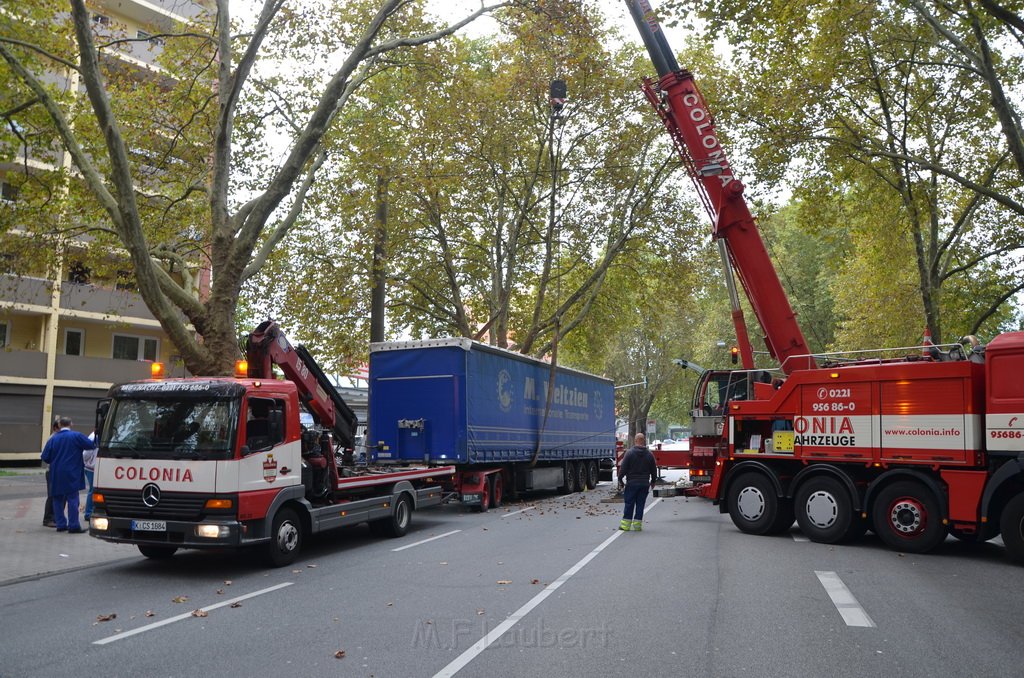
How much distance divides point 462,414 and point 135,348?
2323 cm

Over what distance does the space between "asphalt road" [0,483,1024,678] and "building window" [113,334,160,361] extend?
84.4 ft

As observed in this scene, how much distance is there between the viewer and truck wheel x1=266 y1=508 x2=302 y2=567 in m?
10.0

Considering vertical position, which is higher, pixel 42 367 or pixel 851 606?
pixel 42 367

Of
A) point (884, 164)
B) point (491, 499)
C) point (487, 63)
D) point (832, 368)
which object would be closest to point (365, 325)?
point (487, 63)

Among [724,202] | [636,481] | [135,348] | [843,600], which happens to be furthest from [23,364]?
[843,600]

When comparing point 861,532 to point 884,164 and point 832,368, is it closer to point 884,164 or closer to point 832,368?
point 832,368

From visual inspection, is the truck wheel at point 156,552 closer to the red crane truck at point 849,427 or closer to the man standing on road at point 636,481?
the man standing on road at point 636,481

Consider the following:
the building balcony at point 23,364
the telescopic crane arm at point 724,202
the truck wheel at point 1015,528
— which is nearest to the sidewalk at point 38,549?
the telescopic crane arm at point 724,202

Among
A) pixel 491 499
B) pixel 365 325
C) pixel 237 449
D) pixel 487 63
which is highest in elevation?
pixel 487 63

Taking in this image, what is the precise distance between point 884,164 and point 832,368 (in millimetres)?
11451

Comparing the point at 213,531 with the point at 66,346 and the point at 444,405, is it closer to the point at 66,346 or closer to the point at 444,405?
the point at 444,405

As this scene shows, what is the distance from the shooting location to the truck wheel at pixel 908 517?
36.1ft

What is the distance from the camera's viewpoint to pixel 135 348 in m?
34.4

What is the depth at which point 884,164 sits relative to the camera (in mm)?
21391
